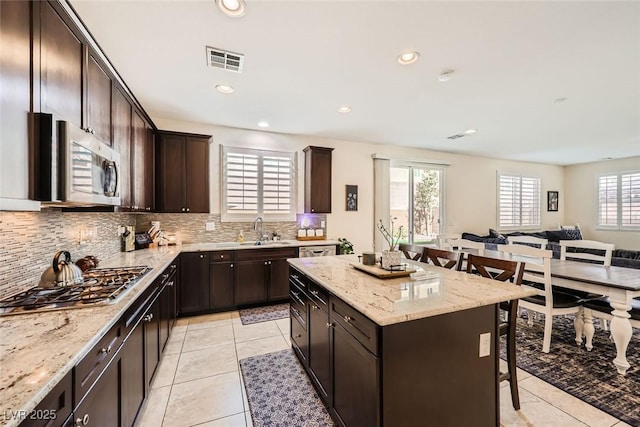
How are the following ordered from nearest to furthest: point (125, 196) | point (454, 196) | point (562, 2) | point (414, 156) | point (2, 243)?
point (2, 243) < point (562, 2) < point (125, 196) < point (414, 156) < point (454, 196)

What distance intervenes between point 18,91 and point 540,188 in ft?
31.7

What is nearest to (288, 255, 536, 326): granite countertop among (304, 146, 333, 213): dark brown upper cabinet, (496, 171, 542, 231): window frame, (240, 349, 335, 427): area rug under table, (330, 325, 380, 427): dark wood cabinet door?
(330, 325, 380, 427): dark wood cabinet door

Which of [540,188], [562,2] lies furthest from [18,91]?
[540,188]

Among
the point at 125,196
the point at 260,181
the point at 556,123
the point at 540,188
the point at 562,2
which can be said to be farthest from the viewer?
the point at 540,188

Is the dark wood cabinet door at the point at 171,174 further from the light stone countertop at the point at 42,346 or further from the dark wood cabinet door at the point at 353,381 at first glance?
the dark wood cabinet door at the point at 353,381

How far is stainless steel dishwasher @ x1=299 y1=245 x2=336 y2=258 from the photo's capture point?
4.14 metres

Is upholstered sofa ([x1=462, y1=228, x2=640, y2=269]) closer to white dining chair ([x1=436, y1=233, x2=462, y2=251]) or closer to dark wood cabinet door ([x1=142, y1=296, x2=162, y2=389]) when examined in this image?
white dining chair ([x1=436, y1=233, x2=462, y2=251])

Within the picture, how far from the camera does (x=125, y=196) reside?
2.51 meters

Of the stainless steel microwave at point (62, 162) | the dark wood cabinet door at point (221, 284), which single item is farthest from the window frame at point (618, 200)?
the stainless steel microwave at point (62, 162)

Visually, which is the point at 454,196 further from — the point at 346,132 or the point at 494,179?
the point at 346,132

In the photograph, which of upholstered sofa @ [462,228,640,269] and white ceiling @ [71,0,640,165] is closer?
white ceiling @ [71,0,640,165]

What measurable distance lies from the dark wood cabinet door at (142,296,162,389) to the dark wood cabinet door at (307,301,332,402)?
119 cm

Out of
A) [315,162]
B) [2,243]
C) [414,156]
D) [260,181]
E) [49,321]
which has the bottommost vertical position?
[49,321]

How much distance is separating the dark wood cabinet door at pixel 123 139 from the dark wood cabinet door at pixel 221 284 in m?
1.41
